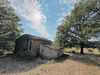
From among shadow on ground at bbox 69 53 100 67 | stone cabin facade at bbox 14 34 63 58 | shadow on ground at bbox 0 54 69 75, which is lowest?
shadow on ground at bbox 69 53 100 67

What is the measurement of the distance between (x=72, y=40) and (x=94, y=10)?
362 inches

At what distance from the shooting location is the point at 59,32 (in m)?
Result: 18.8

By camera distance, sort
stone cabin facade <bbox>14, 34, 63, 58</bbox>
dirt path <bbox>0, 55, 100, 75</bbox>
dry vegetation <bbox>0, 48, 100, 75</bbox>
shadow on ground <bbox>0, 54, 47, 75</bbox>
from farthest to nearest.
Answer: stone cabin facade <bbox>14, 34, 63, 58</bbox> → shadow on ground <bbox>0, 54, 47, 75</bbox> → dry vegetation <bbox>0, 48, 100, 75</bbox> → dirt path <bbox>0, 55, 100, 75</bbox>

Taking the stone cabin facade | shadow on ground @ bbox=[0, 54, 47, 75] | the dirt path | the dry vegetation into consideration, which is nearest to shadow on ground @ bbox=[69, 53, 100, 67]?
the dry vegetation

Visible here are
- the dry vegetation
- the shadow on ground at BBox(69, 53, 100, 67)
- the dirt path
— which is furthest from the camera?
the shadow on ground at BBox(69, 53, 100, 67)

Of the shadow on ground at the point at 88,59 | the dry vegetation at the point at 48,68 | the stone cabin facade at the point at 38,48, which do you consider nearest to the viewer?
the dry vegetation at the point at 48,68

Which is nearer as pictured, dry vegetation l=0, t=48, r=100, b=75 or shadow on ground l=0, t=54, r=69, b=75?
dry vegetation l=0, t=48, r=100, b=75

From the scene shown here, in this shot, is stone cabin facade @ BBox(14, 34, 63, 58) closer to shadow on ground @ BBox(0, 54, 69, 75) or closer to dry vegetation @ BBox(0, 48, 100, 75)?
shadow on ground @ BBox(0, 54, 69, 75)

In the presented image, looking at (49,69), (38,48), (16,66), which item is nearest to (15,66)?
(16,66)

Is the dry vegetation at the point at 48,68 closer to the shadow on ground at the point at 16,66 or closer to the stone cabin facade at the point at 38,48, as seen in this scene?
the shadow on ground at the point at 16,66

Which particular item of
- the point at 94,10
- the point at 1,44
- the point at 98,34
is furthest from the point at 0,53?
the point at 94,10

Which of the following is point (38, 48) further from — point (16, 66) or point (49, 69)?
point (49, 69)

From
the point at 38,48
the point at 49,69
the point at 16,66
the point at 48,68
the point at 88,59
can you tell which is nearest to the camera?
the point at 49,69

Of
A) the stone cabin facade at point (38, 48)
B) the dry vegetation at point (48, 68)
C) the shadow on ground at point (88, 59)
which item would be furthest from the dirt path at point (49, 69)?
the stone cabin facade at point (38, 48)
